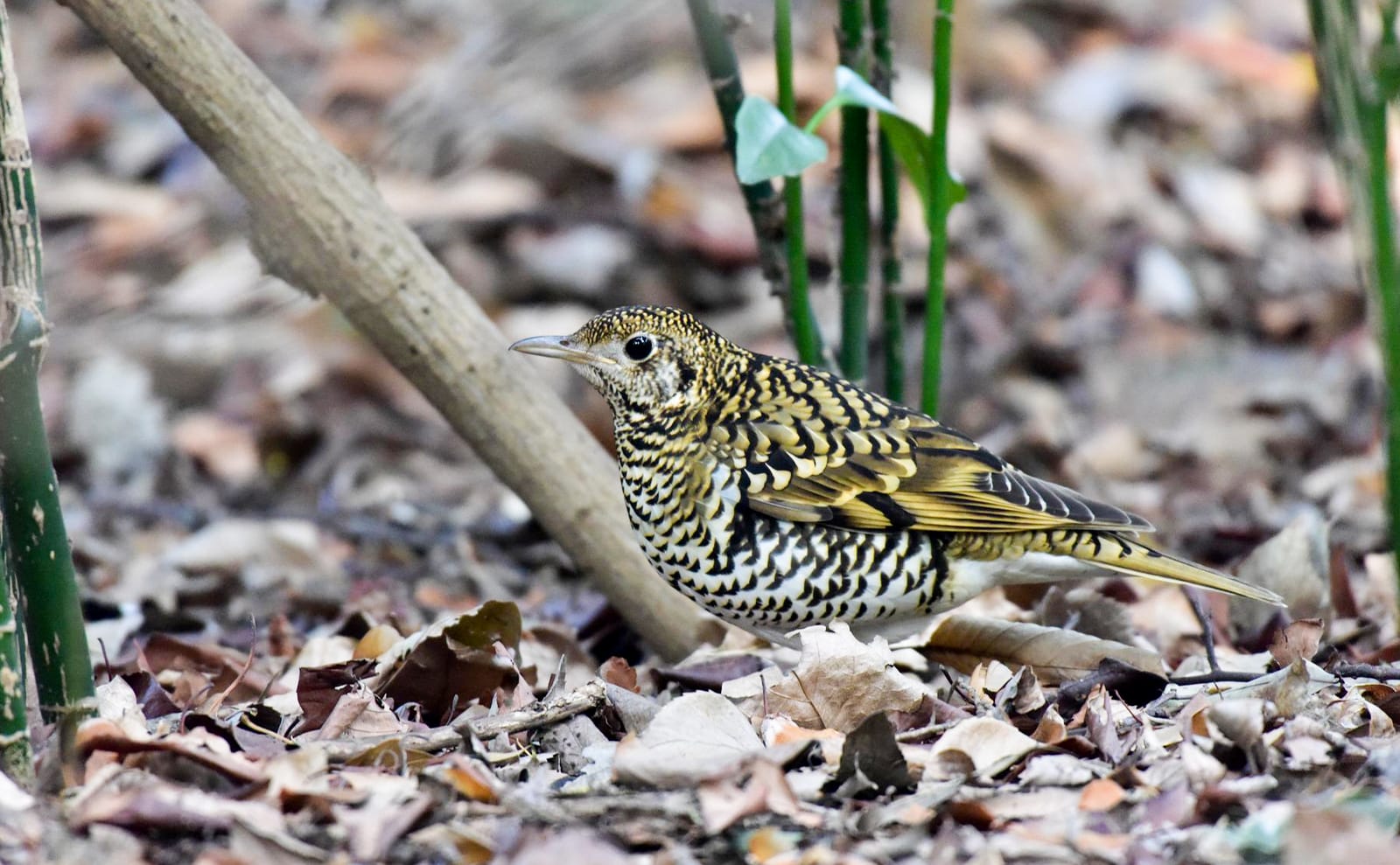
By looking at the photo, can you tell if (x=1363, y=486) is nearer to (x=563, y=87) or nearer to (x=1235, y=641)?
(x=1235, y=641)

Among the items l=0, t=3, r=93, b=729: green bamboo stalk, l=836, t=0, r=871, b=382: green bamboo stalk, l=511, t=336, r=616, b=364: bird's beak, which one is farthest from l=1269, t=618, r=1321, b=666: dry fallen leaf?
l=0, t=3, r=93, b=729: green bamboo stalk

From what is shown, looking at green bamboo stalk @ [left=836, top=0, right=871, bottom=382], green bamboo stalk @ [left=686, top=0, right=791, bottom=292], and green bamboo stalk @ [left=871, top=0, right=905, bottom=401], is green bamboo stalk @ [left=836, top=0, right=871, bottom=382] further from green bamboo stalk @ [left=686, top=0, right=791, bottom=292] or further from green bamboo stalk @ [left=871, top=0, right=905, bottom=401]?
green bamboo stalk @ [left=686, top=0, right=791, bottom=292]

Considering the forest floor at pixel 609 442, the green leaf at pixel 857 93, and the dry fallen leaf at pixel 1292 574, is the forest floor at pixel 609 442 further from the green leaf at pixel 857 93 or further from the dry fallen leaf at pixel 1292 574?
the green leaf at pixel 857 93

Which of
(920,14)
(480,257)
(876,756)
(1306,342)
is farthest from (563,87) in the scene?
(876,756)

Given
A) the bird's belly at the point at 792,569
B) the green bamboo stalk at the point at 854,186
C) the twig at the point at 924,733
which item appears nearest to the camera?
the twig at the point at 924,733

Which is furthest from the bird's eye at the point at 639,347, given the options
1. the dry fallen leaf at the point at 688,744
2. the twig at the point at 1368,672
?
the twig at the point at 1368,672

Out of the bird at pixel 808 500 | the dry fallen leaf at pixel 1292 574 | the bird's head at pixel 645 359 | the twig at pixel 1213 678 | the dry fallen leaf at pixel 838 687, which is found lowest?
the dry fallen leaf at pixel 1292 574
